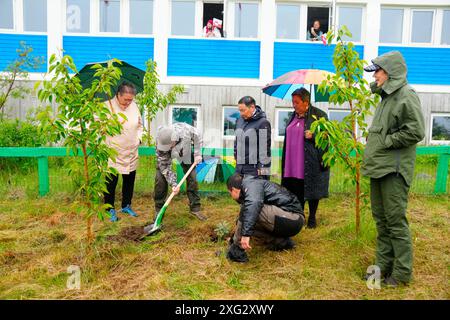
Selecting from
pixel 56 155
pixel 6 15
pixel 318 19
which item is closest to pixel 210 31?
pixel 318 19

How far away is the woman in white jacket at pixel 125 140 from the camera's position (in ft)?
15.9

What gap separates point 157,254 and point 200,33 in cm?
818

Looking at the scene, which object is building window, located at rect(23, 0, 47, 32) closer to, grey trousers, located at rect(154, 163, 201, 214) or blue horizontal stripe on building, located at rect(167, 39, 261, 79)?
blue horizontal stripe on building, located at rect(167, 39, 261, 79)

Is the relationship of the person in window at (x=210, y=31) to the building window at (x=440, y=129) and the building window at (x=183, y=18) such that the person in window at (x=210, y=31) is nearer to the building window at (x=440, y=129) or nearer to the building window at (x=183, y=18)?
the building window at (x=183, y=18)

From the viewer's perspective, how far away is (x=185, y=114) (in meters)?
10.9

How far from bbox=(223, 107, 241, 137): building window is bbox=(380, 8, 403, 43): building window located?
15.8ft

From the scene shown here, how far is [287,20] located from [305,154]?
7.59 m

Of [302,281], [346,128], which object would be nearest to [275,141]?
[346,128]

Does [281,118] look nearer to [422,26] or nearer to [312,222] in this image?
[422,26]

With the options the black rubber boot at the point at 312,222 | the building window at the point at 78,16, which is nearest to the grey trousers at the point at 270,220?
the black rubber boot at the point at 312,222

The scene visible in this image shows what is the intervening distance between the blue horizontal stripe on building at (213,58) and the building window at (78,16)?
238cm
